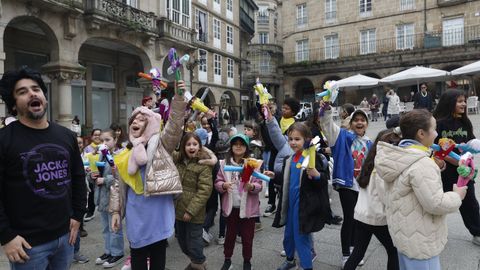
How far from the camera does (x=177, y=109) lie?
301 centimetres

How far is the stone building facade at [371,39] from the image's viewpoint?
82.8ft

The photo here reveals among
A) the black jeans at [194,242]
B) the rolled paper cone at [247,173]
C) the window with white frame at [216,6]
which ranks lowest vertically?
the black jeans at [194,242]

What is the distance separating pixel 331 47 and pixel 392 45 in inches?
201

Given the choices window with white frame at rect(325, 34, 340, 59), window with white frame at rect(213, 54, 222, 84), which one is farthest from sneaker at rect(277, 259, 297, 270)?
window with white frame at rect(325, 34, 340, 59)

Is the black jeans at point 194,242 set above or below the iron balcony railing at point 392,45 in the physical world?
below

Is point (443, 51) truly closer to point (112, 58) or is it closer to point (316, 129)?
point (112, 58)

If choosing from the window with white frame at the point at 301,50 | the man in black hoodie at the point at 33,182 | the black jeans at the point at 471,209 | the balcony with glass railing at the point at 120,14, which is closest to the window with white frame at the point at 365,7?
the window with white frame at the point at 301,50

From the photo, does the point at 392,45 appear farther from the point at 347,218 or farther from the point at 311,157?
the point at 311,157

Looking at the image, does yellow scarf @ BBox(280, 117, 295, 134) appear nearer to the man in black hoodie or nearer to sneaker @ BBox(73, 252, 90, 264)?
sneaker @ BBox(73, 252, 90, 264)

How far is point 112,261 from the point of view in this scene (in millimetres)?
4148

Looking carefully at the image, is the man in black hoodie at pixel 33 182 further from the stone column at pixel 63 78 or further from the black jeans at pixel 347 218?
the stone column at pixel 63 78

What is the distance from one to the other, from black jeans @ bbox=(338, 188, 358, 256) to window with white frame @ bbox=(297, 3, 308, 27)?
3099 cm

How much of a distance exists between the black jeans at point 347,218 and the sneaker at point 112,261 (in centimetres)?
260

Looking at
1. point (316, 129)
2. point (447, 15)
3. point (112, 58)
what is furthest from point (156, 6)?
point (447, 15)
